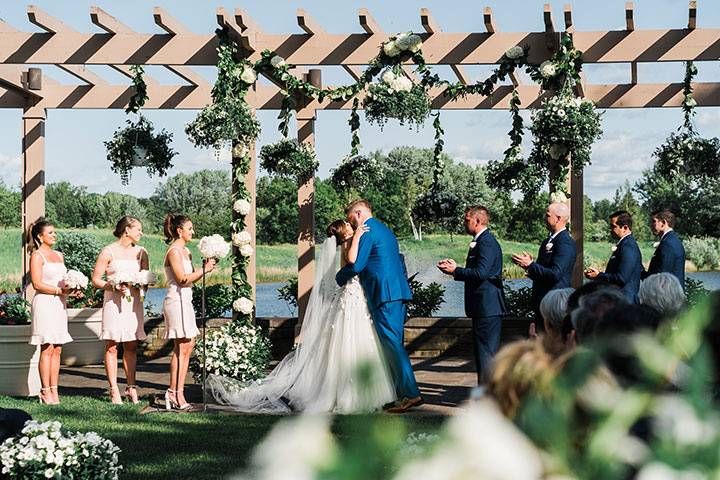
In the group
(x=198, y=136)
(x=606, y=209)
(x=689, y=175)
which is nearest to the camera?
(x=198, y=136)

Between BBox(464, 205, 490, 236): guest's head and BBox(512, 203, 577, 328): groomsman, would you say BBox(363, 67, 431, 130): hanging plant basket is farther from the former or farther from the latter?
BBox(512, 203, 577, 328): groomsman

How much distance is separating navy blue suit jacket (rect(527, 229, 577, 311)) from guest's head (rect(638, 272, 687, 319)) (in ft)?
8.91

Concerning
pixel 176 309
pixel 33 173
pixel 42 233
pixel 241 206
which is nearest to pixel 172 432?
pixel 176 309

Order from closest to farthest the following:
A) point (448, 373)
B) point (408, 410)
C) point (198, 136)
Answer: point (408, 410) < point (198, 136) < point (448, 373)

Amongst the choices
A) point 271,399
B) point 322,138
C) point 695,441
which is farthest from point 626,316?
point 322,138

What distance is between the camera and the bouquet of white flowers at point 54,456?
16.0 feet

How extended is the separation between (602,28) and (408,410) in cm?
371

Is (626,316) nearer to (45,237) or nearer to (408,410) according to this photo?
(408,410)

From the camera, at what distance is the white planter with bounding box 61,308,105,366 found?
1093cm

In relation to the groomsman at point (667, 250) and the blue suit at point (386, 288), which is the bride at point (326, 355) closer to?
the blue suit at point (386, 288)

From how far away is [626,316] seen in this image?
2404 mm

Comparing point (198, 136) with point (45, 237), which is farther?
point (198, 136)

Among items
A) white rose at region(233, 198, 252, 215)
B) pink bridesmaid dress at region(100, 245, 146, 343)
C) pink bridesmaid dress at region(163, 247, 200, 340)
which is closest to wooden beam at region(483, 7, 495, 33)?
white rose at region(233, 198, 252, 215)

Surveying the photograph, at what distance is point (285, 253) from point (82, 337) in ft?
32.8
